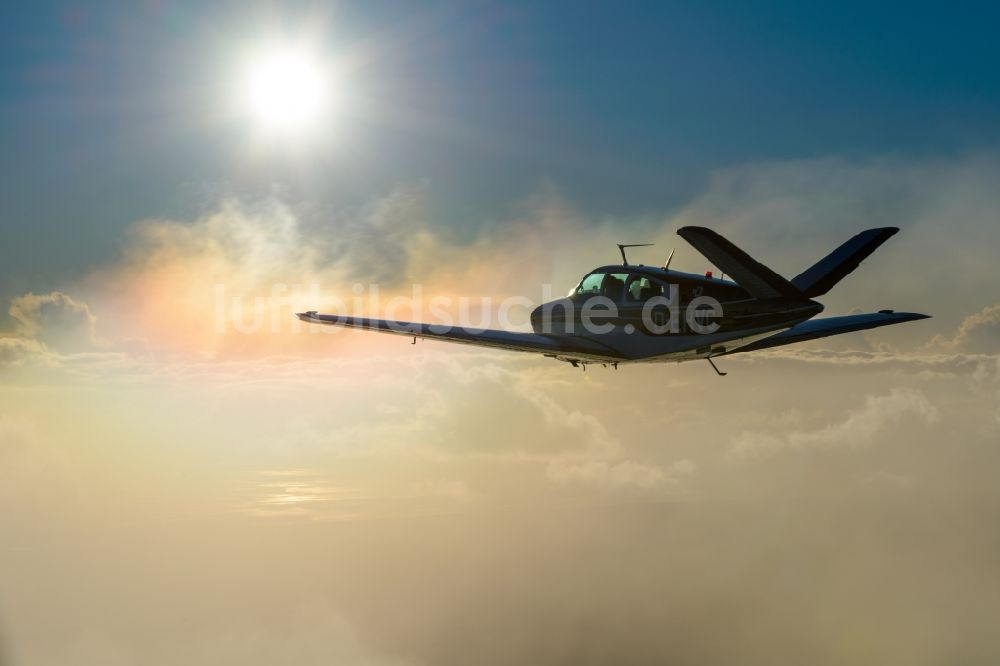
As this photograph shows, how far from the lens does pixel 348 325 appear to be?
1181 inches

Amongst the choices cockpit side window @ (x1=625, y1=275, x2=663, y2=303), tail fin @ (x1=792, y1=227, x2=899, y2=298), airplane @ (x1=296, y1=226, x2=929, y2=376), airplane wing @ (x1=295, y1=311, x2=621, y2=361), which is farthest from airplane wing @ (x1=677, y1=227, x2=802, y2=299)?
airplane wing @ (x1=295, y1=311, x2=621, y2=361)

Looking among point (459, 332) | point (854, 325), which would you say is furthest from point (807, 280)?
point (459, 332)

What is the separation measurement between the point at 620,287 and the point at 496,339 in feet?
14.7

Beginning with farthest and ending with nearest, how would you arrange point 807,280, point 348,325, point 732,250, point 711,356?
point 348,325 < point 711,356 < point 807,280 < point 732,250

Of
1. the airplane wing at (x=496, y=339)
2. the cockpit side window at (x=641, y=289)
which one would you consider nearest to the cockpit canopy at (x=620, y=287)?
the cockpit side window at (x=641, y=289)

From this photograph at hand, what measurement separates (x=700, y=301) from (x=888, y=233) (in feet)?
19.1

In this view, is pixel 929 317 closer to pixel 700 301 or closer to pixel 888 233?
pixel 888 233

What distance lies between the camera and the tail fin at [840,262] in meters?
25.2

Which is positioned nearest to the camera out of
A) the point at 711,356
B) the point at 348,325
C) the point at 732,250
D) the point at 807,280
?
the point at 732,250

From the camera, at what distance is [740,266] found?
23984 mm

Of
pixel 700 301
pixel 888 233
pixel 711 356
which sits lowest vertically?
pixel 711 356

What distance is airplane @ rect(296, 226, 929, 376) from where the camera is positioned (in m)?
24.8

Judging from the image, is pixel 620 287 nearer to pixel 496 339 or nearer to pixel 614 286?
pixel 614 286

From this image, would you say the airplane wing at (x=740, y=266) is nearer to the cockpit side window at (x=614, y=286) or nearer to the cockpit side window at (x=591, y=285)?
the cockpit side window at (x=614, y=286)
